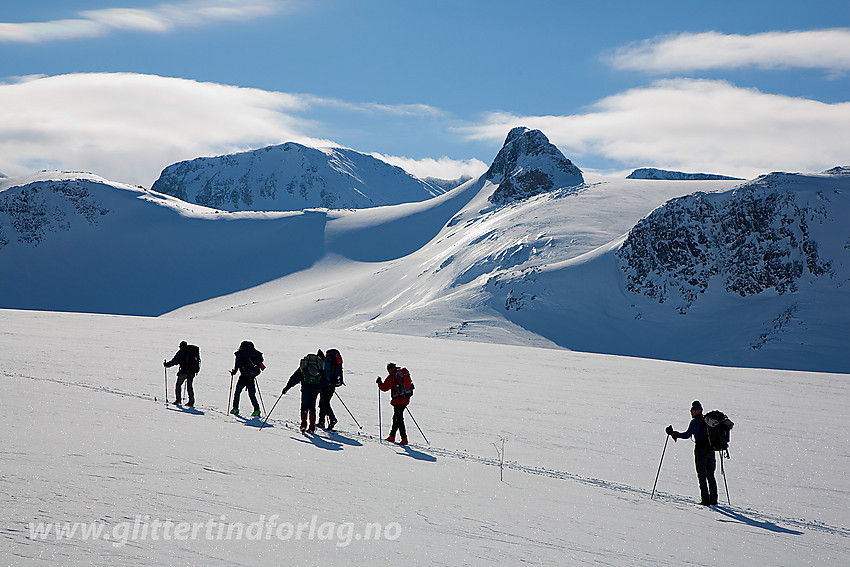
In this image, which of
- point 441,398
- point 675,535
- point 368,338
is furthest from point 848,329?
point 675,535

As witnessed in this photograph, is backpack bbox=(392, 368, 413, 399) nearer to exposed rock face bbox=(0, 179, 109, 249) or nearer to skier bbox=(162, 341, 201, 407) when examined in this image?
skier bbox=(162, 341, 201, 407)

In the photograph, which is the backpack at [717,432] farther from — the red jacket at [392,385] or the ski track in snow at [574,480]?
the red jacket at [392,385]

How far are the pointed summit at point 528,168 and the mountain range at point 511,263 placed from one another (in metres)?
0.46

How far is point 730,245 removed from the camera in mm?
61219

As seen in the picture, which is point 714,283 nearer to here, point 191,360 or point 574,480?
point 574,480

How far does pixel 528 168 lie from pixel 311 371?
341 ft

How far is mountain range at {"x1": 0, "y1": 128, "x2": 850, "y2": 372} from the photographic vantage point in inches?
2133

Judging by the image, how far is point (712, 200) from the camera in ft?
209

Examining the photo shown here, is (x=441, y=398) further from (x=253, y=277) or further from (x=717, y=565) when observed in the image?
(x=253, y=277)

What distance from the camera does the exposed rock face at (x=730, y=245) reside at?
192 ft

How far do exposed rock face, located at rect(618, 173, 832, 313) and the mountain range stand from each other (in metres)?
0.14

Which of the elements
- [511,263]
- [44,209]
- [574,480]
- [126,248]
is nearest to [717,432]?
[574,480]

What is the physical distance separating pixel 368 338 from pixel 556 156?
304 feet

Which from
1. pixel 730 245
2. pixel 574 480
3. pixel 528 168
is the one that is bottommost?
pixel 574 480
